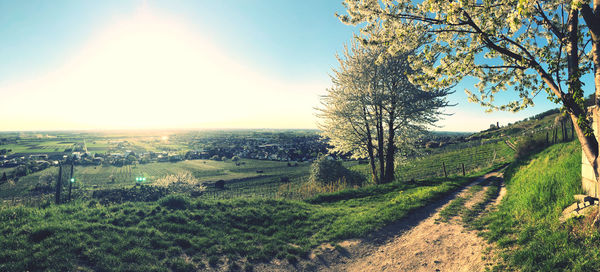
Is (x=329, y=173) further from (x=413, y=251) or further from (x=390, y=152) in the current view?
(x=413, y=251)

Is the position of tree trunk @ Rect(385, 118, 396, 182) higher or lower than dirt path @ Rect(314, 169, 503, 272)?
higher

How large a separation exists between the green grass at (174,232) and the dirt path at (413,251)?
72 cm

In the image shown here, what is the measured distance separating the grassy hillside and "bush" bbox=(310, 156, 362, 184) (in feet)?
61.5

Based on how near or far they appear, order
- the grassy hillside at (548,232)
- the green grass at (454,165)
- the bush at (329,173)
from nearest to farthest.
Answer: the grassy hillside at (548,232), the bush at (329,173), the green grass at (454,165)

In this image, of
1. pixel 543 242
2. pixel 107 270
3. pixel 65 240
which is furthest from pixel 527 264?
pixel 65 240

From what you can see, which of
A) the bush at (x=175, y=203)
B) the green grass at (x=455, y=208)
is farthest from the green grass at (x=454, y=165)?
the bush at (x=175, y=203)

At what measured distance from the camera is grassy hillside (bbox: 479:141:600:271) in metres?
4.88

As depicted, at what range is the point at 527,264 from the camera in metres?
5.21

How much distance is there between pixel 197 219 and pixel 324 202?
8.03 metres

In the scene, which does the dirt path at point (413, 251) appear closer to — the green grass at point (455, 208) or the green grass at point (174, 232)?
the green grass at point (455, 208)

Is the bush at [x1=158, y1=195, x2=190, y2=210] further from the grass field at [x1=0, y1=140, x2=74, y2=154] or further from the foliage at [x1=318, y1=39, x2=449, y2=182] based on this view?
the grass field at [x1=0, y1=140, x2=74, y2=154]

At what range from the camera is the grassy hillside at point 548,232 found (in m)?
4.88

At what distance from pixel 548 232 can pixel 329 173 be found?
22.3m

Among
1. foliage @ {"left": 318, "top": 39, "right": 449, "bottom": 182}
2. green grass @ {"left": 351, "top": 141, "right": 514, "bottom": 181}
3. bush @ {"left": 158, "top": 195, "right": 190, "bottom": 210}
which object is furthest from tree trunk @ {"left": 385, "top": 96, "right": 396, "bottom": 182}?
bush @ {"left": 158, "top": 195, "right": 190, "bottom": 210}
